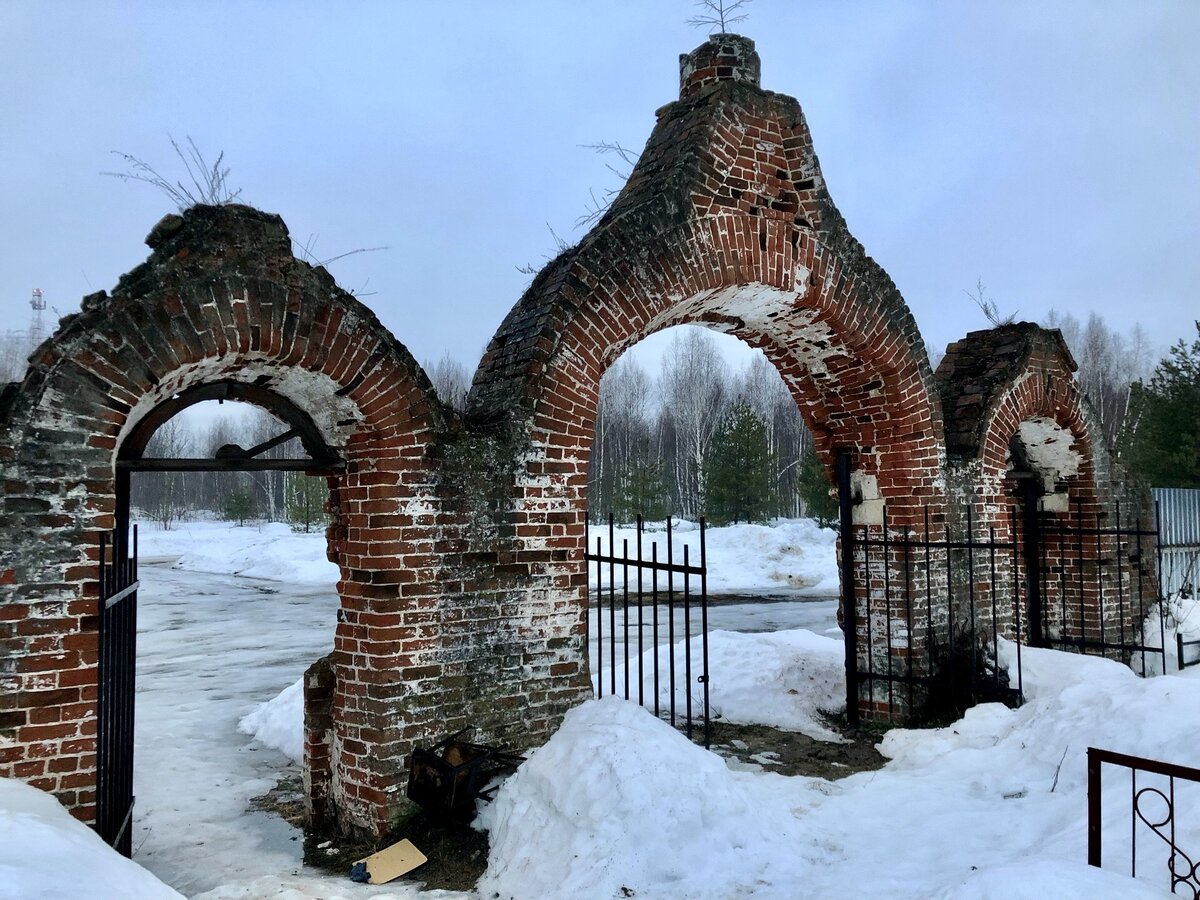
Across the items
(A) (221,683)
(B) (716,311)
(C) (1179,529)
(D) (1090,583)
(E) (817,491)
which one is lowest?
(A) (221,683)

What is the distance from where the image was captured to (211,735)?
7.68 m

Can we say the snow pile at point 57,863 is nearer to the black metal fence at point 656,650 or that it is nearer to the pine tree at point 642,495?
the black metal fence at point 656,650

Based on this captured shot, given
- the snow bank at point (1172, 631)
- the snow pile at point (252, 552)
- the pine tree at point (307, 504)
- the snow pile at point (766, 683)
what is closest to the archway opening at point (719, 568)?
the snow pile at point (766, 683)

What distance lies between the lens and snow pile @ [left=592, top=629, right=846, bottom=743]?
304 inches

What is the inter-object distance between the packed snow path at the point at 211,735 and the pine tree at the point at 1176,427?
15229 mm

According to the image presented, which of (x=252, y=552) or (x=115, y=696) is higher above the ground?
(x=115, y=696)

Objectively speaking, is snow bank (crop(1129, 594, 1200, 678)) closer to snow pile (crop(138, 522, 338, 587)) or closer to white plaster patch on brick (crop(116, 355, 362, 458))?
white plaster patch on brick (crop(116, 355, 362, 458))

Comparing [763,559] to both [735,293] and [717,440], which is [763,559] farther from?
[735,293]

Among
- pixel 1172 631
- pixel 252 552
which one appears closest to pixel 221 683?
pixel 1172 631

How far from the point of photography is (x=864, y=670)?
7.75 metres

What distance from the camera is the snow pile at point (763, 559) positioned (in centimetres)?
2083

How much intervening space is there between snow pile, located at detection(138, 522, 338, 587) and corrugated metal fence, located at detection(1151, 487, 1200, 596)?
15258 millimetres

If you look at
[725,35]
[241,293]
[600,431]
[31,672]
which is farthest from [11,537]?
[600,431]

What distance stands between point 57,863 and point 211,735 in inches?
205
